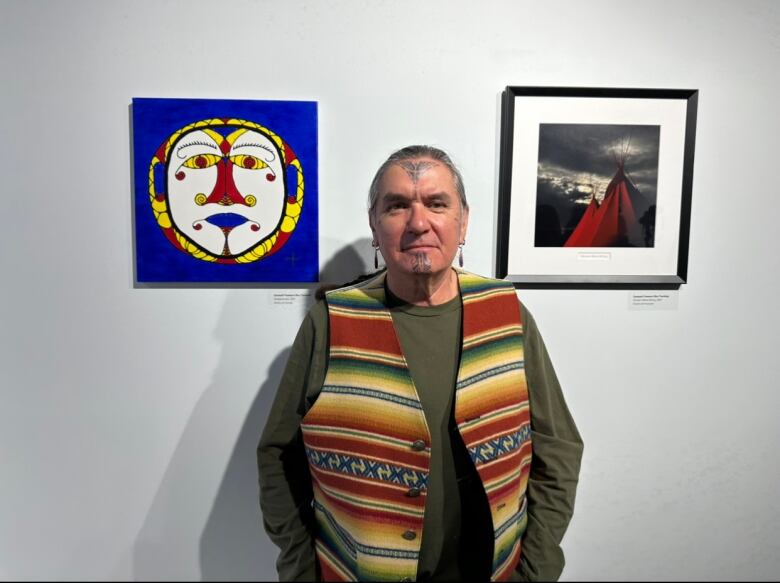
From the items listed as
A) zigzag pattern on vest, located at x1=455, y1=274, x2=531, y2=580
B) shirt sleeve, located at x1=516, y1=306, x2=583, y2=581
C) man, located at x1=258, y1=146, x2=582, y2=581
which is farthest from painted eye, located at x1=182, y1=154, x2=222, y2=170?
shirt sleeve, located at x1=516, y1=306, x2=583, y2=581

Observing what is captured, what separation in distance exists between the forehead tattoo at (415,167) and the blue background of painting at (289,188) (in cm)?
38

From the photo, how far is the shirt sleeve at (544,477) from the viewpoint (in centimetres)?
98

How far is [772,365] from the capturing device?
130cm

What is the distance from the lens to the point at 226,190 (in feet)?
3.87

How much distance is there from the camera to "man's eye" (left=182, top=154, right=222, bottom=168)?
1.17m

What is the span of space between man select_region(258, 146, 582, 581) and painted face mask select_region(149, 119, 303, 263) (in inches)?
13.4

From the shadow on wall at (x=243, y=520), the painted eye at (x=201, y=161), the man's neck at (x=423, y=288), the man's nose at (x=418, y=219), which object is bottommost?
the shadow on wall at (x=243, y=520)

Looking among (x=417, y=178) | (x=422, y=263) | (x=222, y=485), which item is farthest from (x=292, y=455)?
(x=417, y=178)

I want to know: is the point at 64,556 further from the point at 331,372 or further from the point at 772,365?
the point at 772,365

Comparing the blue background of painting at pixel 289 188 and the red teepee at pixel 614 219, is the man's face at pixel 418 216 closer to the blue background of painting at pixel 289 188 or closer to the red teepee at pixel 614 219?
the blue background of painting at pixel 289 188

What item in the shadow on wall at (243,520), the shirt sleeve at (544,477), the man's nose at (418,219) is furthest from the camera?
the shadow on wall at (243,520)

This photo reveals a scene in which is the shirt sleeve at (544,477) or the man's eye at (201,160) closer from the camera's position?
the shirt sleeve at (544,477)

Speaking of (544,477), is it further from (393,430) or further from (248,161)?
(248,161)

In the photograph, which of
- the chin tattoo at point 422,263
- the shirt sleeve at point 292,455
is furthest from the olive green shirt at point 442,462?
the chin tattoo at point 422,263
